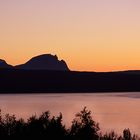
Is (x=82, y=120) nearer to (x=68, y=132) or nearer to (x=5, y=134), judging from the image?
(x=68, y=132)

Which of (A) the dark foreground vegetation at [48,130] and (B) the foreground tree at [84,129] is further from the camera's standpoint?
(B) the foreground tree at [84,129]

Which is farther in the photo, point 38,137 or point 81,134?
point 81,134

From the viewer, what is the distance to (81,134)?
2456 centimetres

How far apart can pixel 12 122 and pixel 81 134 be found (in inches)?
166

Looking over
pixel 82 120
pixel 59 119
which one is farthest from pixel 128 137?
pixel 59 119

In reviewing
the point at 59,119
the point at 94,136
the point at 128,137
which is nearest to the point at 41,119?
the point at 59,119

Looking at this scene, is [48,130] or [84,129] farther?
[84,129]

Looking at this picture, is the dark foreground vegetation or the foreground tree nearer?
the dark foreground vegetation

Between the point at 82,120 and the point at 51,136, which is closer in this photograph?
the point at 51,136

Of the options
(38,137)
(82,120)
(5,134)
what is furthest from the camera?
(82,120)

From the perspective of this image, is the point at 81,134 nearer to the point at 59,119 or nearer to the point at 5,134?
the point at 59,119

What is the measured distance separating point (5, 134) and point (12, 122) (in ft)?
6.08

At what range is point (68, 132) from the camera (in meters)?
25.6

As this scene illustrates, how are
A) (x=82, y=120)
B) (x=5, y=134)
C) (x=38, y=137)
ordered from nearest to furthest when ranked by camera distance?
1. (x=38, y=137)
2. (x=5, y=134)
3. (x=82, y=120)
